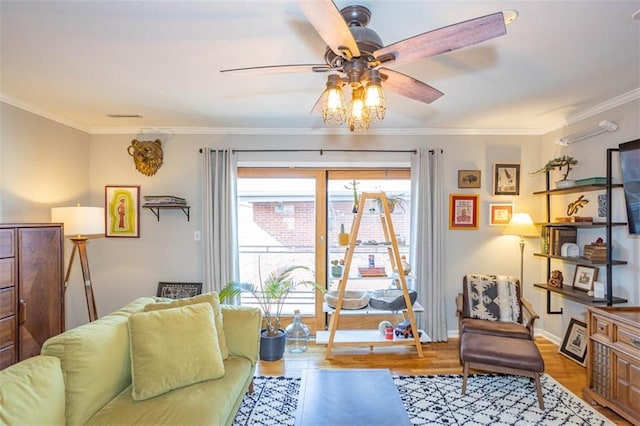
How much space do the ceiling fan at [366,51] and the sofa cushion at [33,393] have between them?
158 centimetres

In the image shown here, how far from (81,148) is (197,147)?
129 cm

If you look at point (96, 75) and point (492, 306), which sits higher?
point (96, 75)

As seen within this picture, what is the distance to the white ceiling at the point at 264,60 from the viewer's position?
5.60 ft

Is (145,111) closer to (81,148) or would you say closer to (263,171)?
(81,148)

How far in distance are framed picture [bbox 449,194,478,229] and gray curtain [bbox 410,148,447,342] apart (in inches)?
7.8

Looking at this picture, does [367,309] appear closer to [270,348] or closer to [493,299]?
[270,348]

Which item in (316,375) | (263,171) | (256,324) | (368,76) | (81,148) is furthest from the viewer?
(263,171)

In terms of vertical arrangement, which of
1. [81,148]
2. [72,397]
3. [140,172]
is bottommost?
[72,397]

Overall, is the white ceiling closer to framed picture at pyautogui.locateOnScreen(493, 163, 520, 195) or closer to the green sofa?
framed picture at pyautogui.locateOnScreen(493, 163, 520, 195)

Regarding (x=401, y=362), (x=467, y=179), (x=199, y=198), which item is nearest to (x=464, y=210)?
(x=467, y=179)

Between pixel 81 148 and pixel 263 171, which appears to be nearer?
pixel 81 148

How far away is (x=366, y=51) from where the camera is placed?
1.46 meters

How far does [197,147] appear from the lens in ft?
12.8

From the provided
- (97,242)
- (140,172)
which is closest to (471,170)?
(140,172)
